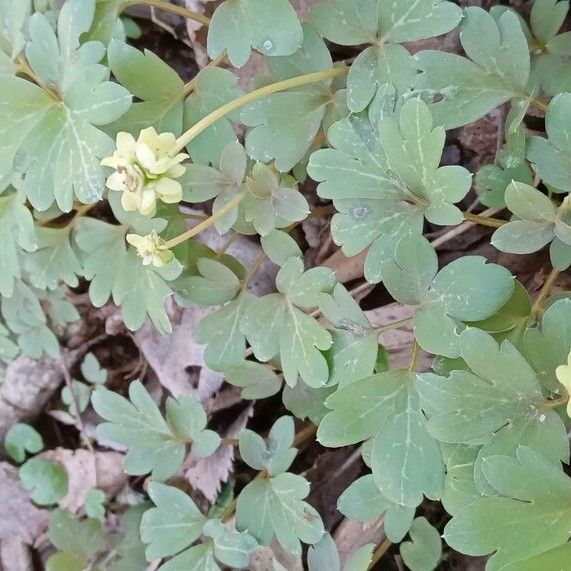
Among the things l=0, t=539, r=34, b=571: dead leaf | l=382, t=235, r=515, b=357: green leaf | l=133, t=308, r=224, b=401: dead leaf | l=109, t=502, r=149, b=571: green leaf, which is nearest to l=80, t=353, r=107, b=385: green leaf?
l=133, t=308, r=224, b=401: dead leaf

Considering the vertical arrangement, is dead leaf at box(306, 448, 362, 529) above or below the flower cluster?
below

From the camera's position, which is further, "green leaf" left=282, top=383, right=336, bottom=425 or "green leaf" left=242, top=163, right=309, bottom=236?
"green leaf" left=282, top=383, right=336, bottom=425

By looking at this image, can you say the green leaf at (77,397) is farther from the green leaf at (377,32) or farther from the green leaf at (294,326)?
the green leaf at (377,32)

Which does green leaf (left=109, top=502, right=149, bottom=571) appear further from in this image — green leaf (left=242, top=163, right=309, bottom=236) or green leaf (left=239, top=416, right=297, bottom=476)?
green leaf (left=242, top=163, right=309, bottom=236)

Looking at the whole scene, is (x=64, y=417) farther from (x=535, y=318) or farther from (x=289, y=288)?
(x=535, y=318)

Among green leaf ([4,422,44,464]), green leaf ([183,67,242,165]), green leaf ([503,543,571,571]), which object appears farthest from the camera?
green leaf ([4,422,44,464])

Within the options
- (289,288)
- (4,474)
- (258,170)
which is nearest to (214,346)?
(289,288)
